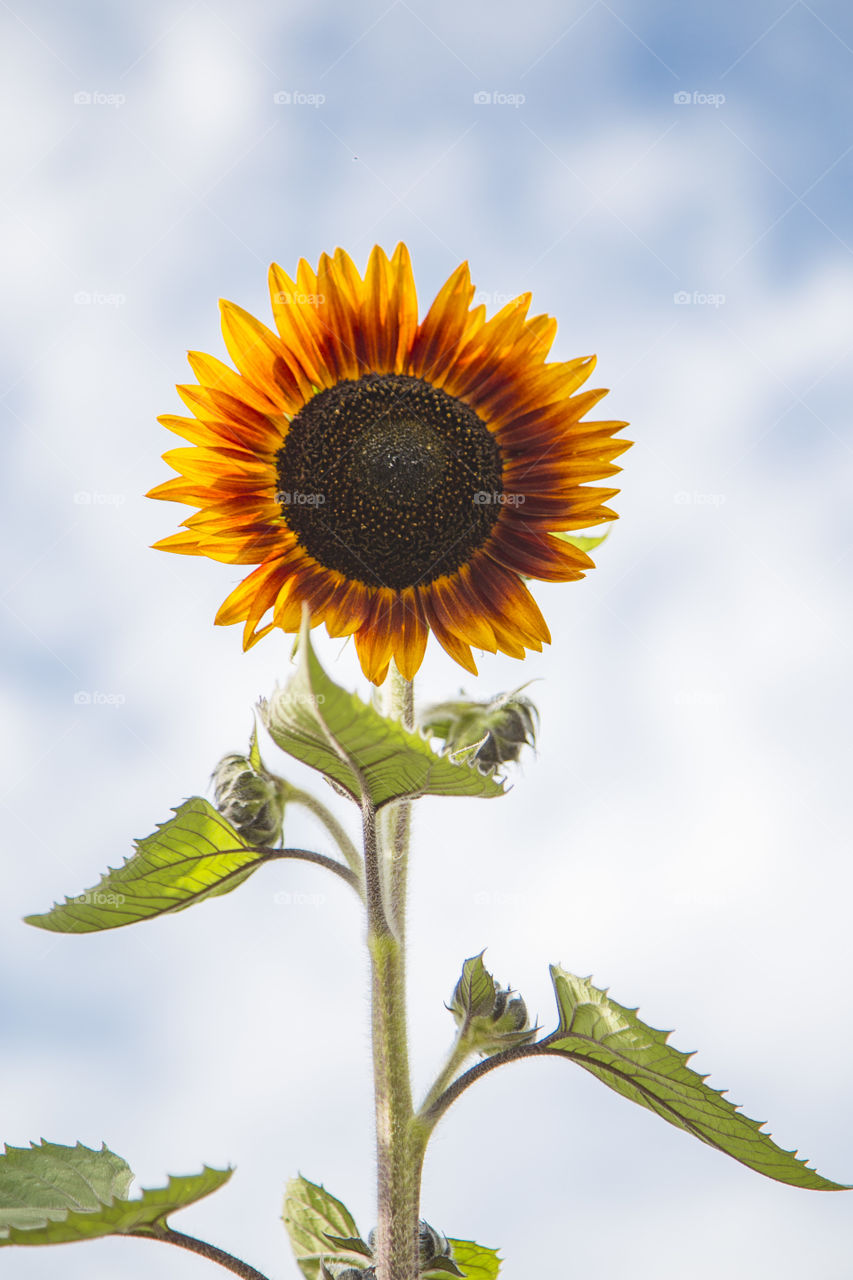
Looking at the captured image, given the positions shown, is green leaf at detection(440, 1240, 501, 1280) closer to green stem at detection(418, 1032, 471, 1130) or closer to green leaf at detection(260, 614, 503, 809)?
green stem at detection(418, 1032, 471, 1130)

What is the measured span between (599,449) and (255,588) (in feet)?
2.43

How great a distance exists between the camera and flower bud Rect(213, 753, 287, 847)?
194 cm

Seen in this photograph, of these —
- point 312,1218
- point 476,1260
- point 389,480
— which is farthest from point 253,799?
point 476,1260

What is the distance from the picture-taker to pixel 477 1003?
195cm

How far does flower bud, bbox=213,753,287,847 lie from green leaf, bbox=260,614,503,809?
1.08 feet

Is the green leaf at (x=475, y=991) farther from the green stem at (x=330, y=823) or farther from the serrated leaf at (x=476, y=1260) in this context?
the serrated leaf at (x=476, y=1260)

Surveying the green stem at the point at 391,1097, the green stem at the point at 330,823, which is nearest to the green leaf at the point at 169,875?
the green stem at the point at 330,823

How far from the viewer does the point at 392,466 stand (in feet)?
7.41

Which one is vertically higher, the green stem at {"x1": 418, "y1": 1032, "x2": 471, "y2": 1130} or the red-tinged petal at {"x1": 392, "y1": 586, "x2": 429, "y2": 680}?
the red-tinged petal at {"x1": 392, "y1": 586, "x2": 429, "y2": 680}

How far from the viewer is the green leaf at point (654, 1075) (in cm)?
187

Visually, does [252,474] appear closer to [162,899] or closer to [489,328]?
[489,328]

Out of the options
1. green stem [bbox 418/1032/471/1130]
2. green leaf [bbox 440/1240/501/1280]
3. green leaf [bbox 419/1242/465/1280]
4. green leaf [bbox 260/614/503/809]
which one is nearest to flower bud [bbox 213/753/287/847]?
green leaf [bbox 260/614/503/809]

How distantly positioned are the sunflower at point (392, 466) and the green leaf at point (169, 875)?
456 millimetres

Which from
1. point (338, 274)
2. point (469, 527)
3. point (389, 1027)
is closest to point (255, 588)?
point (469, 527)
